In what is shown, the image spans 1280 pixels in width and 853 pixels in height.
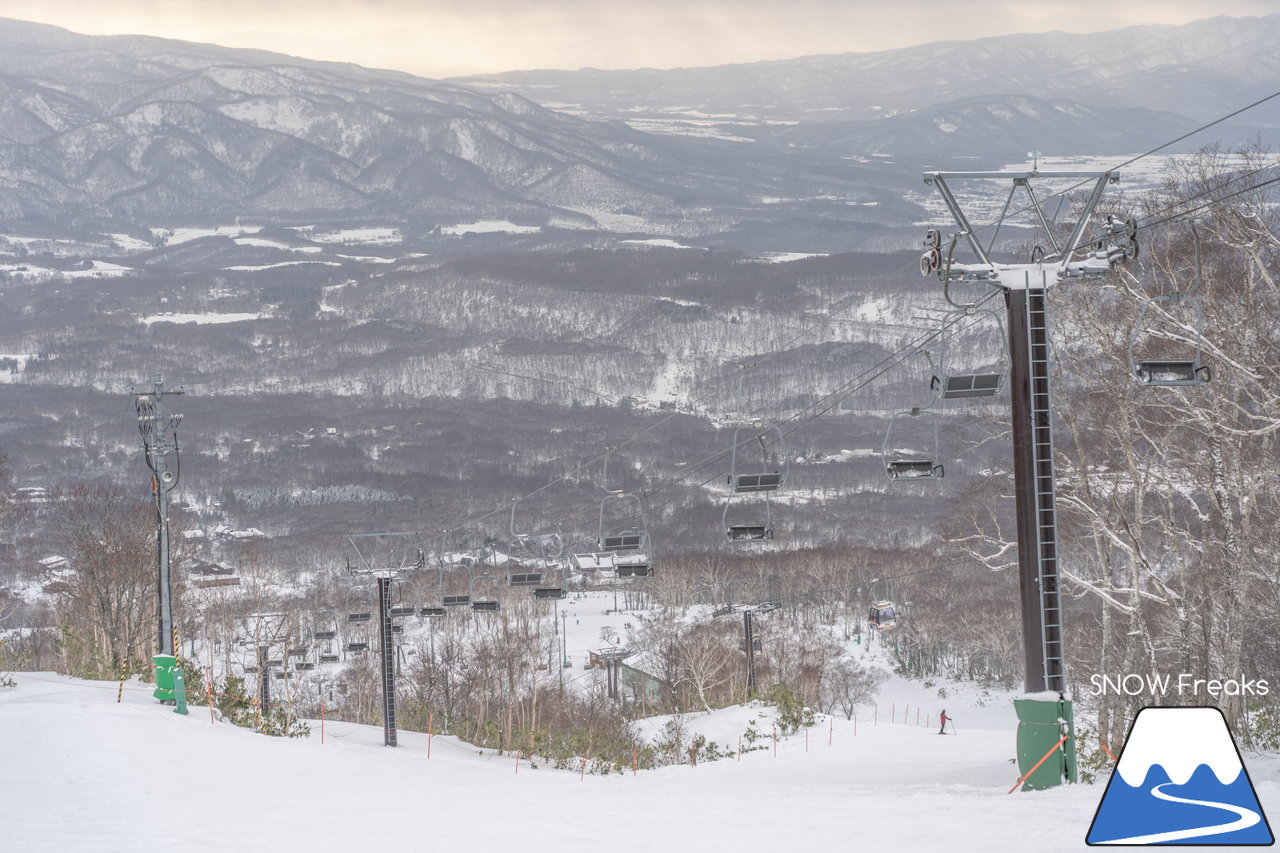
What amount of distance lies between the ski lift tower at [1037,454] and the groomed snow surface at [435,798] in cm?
80

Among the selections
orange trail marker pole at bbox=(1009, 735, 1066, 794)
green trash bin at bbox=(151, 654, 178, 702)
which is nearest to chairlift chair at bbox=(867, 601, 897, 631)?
green trash bin at bbox=(151, 654, 178, 702)

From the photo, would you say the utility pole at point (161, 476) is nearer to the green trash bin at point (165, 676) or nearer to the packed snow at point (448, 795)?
the packed snow at point (448, 795)

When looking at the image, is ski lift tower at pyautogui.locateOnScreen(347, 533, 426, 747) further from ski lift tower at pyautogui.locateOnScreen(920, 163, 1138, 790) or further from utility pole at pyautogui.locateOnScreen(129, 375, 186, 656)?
ski lift tower at pyautogui.locateOnScreen(920, 163, 1138, 790)

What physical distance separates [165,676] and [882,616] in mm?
88365

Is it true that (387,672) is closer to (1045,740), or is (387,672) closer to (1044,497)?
(1045,740)

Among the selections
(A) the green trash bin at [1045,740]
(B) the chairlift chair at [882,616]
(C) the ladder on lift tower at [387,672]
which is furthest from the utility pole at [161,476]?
(B) the chairlift chair at [882,616]

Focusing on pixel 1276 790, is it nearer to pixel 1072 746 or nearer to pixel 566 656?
pixel 1072 746

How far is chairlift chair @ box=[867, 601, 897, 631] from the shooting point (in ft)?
355

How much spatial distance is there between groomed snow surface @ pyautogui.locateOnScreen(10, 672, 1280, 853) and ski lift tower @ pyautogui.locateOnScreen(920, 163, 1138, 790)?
2.64ft

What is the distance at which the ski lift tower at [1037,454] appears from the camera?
16.0 meters

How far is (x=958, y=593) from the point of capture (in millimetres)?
Answer: 105188

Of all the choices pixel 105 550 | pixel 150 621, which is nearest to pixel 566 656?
pixel 150 621

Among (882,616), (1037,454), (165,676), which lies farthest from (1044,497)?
(882,616)

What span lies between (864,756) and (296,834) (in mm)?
15362
